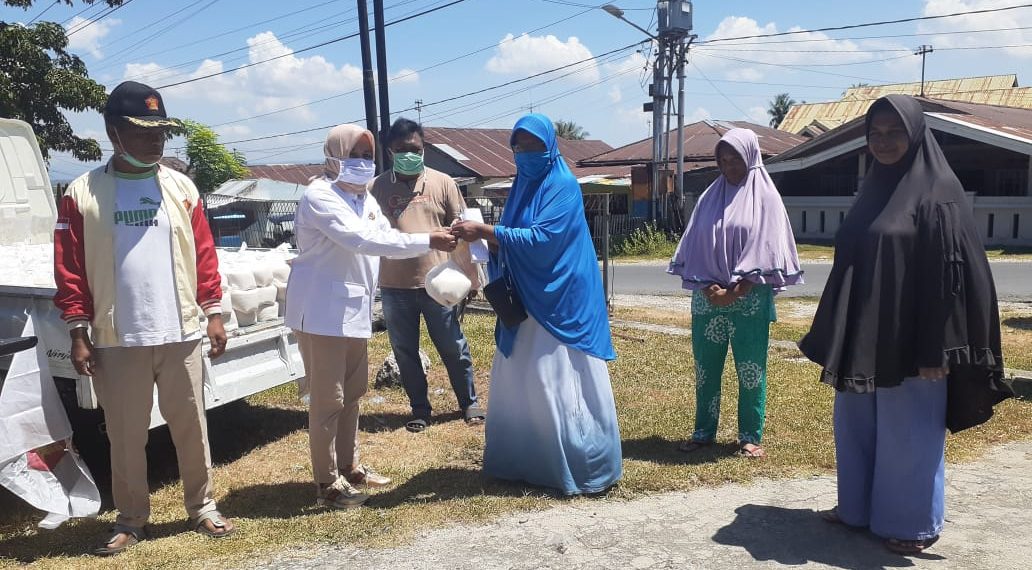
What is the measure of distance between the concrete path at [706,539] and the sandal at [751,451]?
466mm

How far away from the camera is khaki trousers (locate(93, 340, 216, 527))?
3.75 metres

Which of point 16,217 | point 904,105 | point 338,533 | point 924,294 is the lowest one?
point 338,533

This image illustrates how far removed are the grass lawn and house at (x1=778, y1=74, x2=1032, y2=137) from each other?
33.5 meters

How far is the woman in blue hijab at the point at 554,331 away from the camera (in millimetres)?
4250

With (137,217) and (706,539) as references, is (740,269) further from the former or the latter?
(137,217)

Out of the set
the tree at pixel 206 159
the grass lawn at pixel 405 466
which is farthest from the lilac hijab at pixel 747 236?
the tree at pixel 206 159

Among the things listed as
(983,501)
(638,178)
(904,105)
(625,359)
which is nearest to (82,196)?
(904,105)

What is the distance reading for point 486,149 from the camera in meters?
38.9

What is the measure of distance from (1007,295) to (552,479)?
39.5ft

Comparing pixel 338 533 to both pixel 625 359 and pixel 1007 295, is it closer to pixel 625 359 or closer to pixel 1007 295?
pixel 625 359

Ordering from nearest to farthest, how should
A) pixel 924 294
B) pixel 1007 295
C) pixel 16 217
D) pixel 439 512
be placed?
pixel 924 294 < pixel 439 512 < pixel 16 217 < pixel 1007 295

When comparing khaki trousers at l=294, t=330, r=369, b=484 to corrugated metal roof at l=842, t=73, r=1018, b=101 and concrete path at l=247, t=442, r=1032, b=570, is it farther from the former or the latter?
corrugated metal roof at l=842, t=73, r=1018, b=101

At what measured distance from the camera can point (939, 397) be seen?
354 cm

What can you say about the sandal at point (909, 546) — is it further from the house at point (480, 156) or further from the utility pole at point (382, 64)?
the house at point (480, 156)
